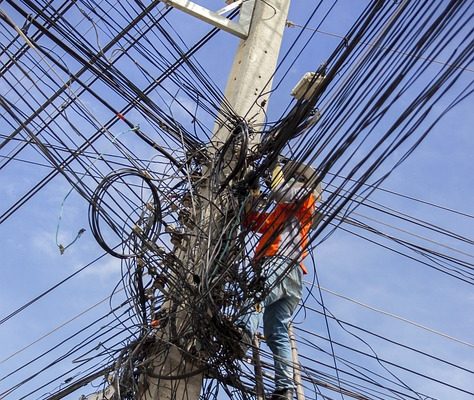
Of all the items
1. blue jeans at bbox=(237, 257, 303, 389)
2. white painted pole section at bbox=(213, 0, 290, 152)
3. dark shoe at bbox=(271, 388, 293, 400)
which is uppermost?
white painted pole section at bbox=(213, 0, 290, 152)

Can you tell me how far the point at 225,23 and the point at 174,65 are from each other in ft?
2.42

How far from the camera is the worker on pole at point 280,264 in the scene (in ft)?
18.8

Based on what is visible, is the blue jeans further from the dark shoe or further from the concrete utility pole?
the concrete utility pole

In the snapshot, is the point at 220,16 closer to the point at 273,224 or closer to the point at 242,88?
the point at 242,88

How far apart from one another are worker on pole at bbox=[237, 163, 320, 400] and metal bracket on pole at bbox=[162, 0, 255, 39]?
1.51 meters

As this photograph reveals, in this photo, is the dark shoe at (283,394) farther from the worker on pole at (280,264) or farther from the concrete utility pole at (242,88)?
the concrete utility pole at (242,88)

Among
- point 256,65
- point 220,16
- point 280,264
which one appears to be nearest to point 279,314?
point 280,264

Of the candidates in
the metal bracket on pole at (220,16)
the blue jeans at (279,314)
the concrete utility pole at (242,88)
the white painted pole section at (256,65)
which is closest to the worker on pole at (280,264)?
the blue jeans at (279,314)

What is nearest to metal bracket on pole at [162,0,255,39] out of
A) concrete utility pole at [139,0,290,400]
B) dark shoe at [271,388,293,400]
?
concrete utility pole at [139,0,290,400]

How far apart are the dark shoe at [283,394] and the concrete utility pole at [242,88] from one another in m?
0.52

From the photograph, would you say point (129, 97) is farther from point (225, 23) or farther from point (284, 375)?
point (284, 375)

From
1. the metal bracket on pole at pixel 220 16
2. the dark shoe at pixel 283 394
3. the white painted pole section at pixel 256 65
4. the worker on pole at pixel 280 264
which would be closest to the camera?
the worker on pole at pixel 280 264

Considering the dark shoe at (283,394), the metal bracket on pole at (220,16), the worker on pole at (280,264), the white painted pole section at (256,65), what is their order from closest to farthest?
the worker on pole at (280,264) → the dark shoe at (283,394) → the white painted pole section at (256,65) → the metal bracket on pole at (220,16)

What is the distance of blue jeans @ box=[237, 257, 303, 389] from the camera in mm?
5926
